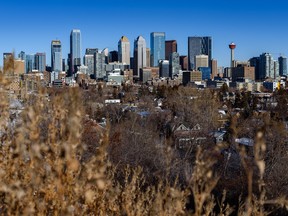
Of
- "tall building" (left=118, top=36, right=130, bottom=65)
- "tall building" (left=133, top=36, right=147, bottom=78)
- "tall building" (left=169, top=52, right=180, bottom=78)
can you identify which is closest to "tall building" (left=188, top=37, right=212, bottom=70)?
"tall building" (left=118, top=36, right=130, bottom=65)

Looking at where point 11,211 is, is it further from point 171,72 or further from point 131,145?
point 171,72

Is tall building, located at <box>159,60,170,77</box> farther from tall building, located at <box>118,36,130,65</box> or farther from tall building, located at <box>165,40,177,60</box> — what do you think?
tall building, located at <box>165,40,177,60</box>

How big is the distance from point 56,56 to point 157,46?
150ft

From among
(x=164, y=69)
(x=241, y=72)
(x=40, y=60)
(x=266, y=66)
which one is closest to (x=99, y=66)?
(x=164, y=69)

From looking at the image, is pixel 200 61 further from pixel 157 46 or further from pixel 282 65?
pixel 157 46

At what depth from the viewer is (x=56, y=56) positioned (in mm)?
144250

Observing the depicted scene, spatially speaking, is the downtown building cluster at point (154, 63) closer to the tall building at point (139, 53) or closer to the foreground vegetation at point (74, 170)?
the tall building at point (139, 53)

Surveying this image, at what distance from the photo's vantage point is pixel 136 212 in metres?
2.17

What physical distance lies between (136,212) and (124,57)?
144249mm

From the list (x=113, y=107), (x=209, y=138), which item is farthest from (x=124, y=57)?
(x=209, y=138)

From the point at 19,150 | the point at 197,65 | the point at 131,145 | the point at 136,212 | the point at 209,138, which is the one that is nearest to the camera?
the point at 19,150

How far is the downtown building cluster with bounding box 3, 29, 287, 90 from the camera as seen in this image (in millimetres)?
107625

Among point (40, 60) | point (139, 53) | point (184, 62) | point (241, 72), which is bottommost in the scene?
point (241, 72)

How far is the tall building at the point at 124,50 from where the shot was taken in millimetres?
144125
